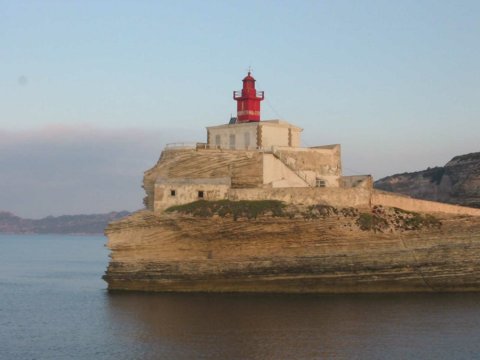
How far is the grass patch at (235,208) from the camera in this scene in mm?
45375

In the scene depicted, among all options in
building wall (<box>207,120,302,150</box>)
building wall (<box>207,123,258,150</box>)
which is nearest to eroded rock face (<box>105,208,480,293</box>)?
building wall (<box>207,120,302,150</box>)

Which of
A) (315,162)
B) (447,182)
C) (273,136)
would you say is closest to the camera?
(315,162)

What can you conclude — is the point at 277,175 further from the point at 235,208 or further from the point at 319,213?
the point at 319,213

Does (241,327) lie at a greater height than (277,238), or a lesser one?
lesser

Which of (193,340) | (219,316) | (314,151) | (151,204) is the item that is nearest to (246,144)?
(314,151)

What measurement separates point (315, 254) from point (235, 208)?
5418mm

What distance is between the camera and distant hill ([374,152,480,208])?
73938 millimetres

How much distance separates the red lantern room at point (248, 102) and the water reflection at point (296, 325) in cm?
1588

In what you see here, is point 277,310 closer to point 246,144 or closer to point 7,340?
point 7,340

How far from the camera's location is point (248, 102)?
55.7m

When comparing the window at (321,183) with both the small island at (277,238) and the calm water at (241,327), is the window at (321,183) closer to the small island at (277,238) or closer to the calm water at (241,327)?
the small island at (277,238)

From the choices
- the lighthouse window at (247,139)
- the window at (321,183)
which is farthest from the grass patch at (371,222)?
the lighthouse window at (247,139)

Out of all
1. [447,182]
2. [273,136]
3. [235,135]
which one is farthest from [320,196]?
[447,182]

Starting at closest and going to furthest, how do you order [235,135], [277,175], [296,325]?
[296,325], [277,175], [235,135]
